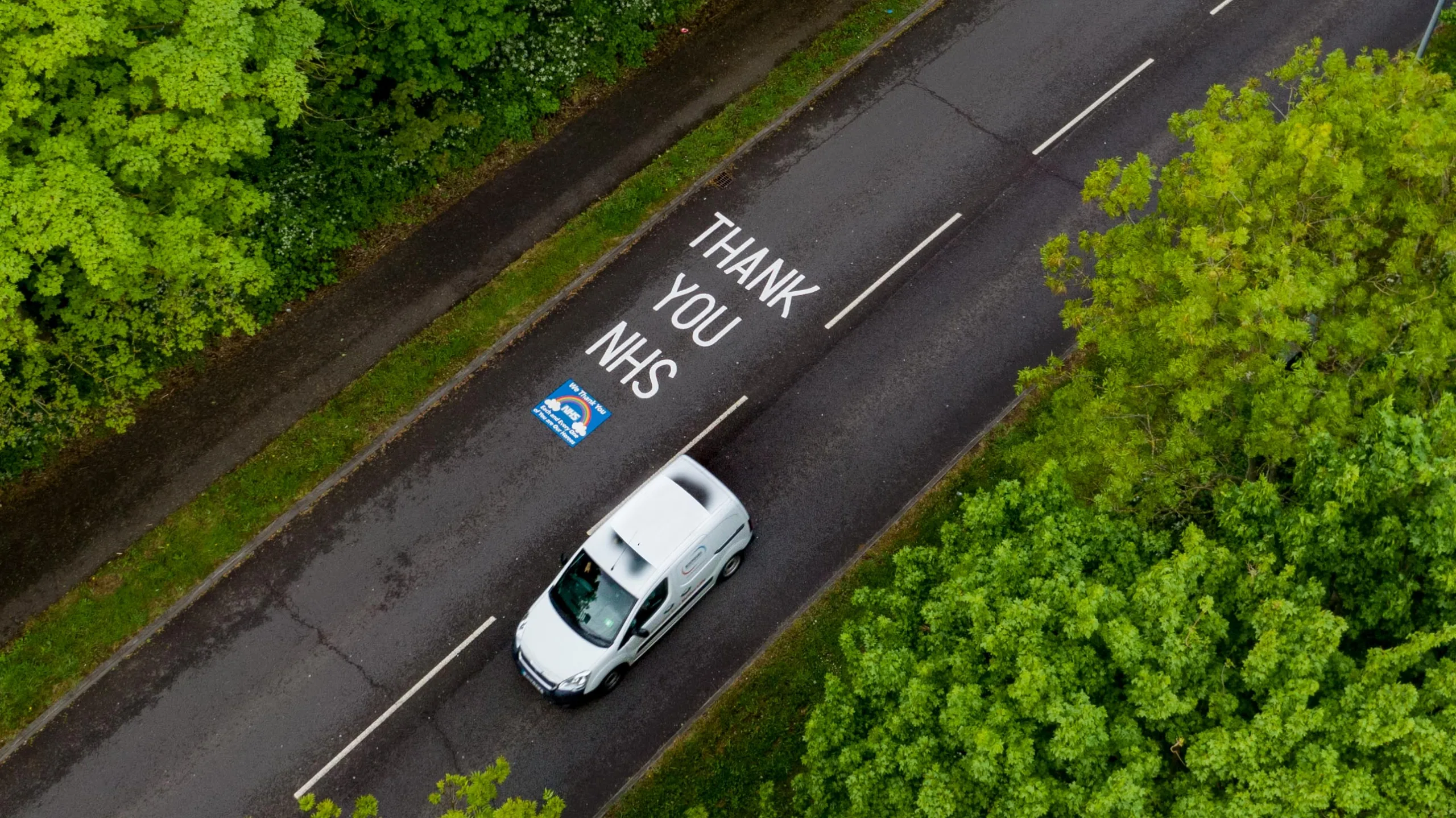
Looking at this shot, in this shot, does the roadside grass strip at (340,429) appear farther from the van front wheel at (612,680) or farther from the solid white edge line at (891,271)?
the van front wheel at (612,680)

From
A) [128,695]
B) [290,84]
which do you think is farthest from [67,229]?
Answer: [128,695]

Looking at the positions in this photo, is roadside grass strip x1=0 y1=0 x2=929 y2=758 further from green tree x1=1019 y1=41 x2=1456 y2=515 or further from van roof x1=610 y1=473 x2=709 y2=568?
green tree x1=1019 y1=41 x2=1456 y2=515

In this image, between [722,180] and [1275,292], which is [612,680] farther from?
[1275,292]

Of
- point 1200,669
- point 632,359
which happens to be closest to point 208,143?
point 632,359

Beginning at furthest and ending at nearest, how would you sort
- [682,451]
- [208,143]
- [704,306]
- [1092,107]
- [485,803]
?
[1092,107], [704,306], [682,451], [208,143], [485,803]

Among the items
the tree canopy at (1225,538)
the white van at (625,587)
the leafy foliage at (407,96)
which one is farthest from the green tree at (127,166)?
the tree canopy at (1225,538)

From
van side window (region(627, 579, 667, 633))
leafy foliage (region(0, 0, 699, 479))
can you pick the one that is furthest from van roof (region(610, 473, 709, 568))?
leafy foliage (region(0, 0, 699, 479))
